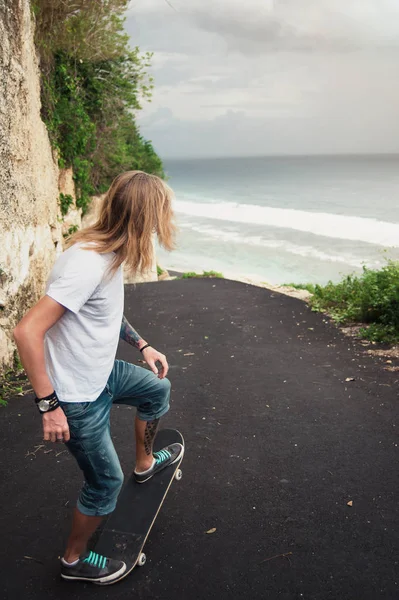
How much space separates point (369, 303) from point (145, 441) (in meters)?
6.23

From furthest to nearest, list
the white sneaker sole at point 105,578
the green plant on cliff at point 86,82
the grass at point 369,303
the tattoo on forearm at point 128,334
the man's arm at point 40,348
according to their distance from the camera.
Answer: the green plant on cliff at point 86,82, the grass at point 369,303, the tattoo on forearm at point 128,334, the white sneaker sole at point 105,578, the man's arm at point 40,348

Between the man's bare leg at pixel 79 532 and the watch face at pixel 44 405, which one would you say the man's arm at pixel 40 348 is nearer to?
the watch face at pixel 44 405

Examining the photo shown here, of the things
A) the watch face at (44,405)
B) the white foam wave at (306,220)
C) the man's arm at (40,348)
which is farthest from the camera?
the white foam wave at (306,220)

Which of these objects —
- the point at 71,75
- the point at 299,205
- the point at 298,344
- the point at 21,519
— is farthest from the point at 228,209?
the point at 21,519

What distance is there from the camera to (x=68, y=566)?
2.73m

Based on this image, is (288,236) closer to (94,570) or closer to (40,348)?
(94,570)

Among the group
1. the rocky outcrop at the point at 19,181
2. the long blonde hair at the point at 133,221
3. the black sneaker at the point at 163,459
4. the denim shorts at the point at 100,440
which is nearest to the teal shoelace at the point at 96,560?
the denim shorts at the point at 100,440

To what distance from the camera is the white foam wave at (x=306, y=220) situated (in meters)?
36.4

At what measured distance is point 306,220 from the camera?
45.3 meters

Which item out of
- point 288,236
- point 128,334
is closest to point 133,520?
point 128,334

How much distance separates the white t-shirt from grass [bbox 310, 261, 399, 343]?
19.8ft

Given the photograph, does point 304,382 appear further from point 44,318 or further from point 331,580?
point 44,318

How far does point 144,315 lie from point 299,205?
164 feet

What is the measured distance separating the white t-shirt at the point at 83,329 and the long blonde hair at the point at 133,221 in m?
0.09
